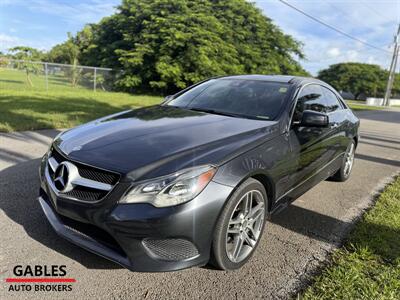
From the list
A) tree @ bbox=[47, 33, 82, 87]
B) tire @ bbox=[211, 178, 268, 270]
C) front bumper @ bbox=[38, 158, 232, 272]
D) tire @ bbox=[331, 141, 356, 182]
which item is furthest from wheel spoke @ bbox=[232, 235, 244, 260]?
tree @ bbox=[47, 33, 82, 87]

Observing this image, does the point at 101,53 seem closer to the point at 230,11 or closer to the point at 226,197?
the point at 230,11

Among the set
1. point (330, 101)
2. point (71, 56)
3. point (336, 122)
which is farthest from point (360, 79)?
point (336, 122)

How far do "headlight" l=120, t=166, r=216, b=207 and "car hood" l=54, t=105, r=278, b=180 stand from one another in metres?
0.06

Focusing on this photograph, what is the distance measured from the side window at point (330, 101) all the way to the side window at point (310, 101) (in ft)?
0.40

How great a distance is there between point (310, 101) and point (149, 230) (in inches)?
104

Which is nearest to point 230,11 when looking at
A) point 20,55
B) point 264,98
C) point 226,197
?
point 20,55

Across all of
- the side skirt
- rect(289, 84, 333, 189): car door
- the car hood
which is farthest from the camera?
rect(289, 84, 333, 189): car door

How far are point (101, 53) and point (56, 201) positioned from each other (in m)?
24.6

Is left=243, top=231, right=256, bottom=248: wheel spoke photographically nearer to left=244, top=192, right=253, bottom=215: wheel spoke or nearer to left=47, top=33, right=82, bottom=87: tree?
left=244, top=192, right=253, bottom=215: wheel spoke

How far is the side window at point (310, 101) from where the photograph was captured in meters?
3.44

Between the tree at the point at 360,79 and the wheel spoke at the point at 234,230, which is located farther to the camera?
the tree at the point at 360,79

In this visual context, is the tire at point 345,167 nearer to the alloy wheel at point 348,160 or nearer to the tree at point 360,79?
the alloy wheel at point 348,160

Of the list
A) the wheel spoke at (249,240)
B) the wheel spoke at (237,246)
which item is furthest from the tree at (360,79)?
the wheel spoke at (237,246)

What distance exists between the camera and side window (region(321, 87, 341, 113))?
14.2 feet
